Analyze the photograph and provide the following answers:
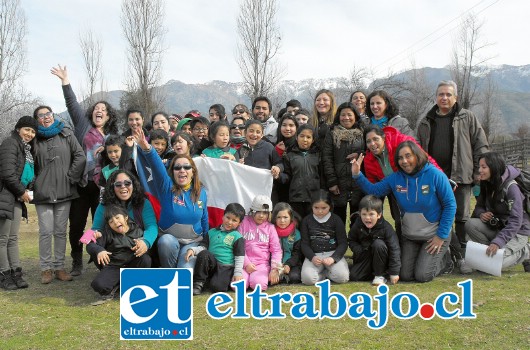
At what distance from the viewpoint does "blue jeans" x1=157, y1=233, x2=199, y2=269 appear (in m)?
5.49

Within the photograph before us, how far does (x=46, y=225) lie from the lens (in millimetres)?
6047

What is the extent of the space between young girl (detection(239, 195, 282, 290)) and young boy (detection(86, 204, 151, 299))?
122cm

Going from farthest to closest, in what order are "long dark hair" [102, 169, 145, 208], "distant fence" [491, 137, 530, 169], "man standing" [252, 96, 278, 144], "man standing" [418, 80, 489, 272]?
1. "distant fence" [491, 137, 530, 169]
2. "man standing" [252, 96, 278, 144]
3. "man standing" [418, 80, 489, 272]
4. "long dark hair" [102, 169, 145, 208]

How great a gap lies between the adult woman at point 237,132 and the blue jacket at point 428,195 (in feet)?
7.07

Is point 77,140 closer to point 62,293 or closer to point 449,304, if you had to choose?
point 62,293

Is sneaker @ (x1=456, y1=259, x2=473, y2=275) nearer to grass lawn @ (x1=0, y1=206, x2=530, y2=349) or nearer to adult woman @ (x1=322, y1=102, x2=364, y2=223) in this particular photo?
grass lawn @ (x1=0, y1=206, x2=530, y2=349)

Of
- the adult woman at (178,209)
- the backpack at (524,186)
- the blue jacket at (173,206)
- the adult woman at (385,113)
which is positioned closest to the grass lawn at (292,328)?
the adult woman at (178,209)

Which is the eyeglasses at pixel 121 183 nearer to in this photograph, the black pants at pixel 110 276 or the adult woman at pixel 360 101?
the black pants at pixel 110 276

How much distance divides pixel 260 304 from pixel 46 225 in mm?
3173

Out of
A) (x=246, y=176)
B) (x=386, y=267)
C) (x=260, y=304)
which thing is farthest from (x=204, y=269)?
(x=386, y=267)

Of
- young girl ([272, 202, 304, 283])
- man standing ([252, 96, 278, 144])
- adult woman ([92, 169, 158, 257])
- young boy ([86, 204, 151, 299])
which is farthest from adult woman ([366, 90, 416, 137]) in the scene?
young boy ([86, 204, 151, 299])

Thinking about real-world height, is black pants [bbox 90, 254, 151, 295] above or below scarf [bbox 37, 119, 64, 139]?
below

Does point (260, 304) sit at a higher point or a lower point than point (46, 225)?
lower

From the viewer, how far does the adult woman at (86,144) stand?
632 centimetres
